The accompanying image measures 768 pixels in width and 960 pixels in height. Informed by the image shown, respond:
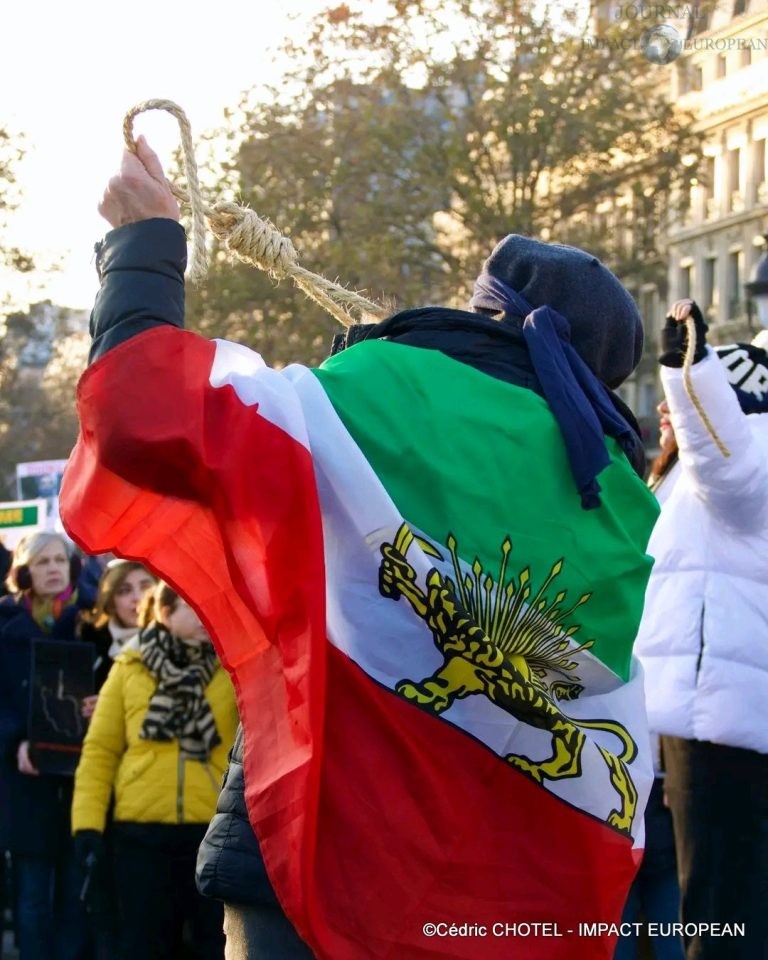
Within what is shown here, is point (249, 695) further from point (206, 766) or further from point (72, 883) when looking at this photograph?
point (72, 883)

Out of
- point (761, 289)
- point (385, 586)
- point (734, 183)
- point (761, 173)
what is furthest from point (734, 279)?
point (385, 586)

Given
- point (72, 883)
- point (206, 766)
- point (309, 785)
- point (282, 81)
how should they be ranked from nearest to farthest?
point (309, 785), point (206, 766), point (72, 883), point (282, 81)

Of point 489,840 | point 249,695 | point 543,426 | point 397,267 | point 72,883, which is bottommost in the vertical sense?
point 72,883

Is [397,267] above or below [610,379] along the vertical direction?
above

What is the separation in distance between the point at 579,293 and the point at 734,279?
163ft

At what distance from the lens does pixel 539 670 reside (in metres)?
2.86

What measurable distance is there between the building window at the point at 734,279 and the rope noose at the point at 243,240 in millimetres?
48637

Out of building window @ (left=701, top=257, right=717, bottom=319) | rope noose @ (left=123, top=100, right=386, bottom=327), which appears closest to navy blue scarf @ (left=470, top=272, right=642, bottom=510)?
rope noose @ (left=123, top=100, right=386, bottom=327)

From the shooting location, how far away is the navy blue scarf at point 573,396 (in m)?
2.87

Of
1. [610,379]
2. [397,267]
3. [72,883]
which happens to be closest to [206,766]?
[72,883]

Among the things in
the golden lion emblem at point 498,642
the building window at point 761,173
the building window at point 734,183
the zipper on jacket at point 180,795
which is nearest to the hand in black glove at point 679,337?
the golden lion emblem at point 498,642

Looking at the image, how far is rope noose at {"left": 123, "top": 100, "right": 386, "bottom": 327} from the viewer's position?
9.50 ft

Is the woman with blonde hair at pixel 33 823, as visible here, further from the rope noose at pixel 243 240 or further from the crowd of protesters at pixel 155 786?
the rope noose at pixel 243 240

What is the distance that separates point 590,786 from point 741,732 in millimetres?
2043
